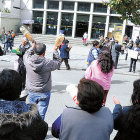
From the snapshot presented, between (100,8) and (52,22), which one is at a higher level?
(100,8)

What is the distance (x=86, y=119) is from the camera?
230cm

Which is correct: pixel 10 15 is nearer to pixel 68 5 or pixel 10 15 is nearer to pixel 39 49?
pixel 68 5

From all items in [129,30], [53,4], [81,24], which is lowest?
[129,30]

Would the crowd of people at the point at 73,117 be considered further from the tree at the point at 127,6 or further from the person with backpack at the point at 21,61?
the tree at the point at 127,6

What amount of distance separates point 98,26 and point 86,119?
101ft

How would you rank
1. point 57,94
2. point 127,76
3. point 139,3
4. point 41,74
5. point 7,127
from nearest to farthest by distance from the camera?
1. point 7,127
2. point 41,74
3. point 57,94
4. point 127,76
5. point 139,3

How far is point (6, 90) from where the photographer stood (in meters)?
2.11

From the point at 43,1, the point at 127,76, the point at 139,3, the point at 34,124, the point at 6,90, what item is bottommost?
the point at 127,76

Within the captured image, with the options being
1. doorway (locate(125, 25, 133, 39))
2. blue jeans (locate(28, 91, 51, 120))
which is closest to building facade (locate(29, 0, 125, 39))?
doorway (locate(125, 25, 133, 39))

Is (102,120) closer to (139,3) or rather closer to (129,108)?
(129,108)

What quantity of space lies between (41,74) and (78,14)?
95.7 ft

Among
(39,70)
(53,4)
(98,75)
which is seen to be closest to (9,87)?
(39,70)

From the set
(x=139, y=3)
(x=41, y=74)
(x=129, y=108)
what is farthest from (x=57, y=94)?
(x=139, y=3)

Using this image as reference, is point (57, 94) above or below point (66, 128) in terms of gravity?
below
